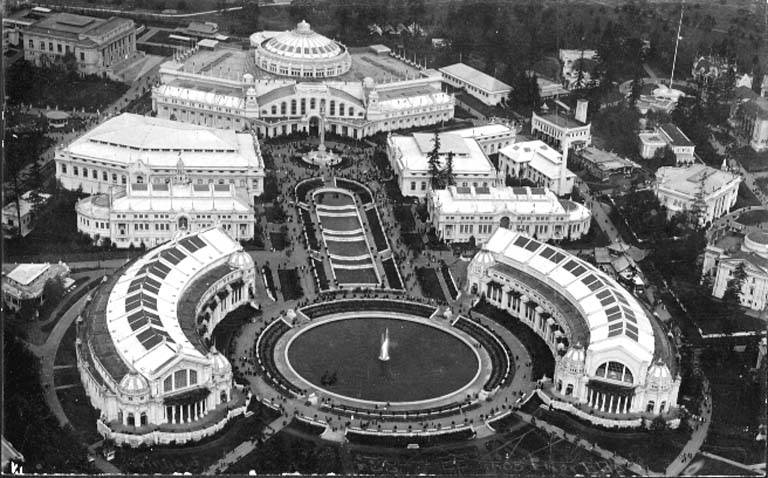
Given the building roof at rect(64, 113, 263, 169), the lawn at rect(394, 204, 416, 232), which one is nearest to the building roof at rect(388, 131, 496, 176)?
the lawn at rect(394, 204, 416, 232)

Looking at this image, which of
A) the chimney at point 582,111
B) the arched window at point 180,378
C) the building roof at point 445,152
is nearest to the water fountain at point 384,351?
the arched window at point 180,378

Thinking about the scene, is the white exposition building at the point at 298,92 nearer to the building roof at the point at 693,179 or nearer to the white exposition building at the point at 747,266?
the building roof at the point at 693,179

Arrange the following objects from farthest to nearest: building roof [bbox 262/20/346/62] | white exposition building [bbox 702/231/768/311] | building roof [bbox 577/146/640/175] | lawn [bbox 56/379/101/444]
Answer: building roof [bbox 262/20/346/62], building roof [bbox 577/146/640/175], white exposition building [bbox 702/231/768/311], lawn [bbox 56/379/101/444]

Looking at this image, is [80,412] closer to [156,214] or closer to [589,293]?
[156,214]

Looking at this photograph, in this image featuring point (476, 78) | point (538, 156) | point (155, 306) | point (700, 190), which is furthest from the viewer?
point (476, 78)

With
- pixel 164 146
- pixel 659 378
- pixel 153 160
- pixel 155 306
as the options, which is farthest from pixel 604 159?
pixel 155 306

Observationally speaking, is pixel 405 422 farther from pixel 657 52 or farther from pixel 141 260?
pixel 657 52

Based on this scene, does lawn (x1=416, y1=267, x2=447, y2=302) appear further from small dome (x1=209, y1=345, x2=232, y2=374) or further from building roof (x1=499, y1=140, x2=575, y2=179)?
small dome (x1=209, y1=345, x2=232, y2=374)
